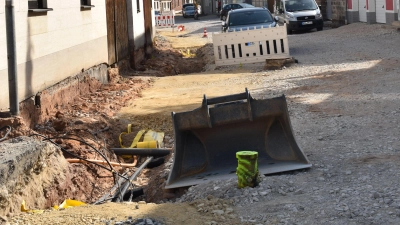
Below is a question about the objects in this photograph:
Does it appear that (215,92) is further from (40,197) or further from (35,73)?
(40,197)

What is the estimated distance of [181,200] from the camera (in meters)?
7.40

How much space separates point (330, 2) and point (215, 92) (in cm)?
2846

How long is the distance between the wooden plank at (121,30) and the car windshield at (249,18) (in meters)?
3.44

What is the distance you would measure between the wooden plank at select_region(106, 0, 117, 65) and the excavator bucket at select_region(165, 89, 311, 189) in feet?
32.7

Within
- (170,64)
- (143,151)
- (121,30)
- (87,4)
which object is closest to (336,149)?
(143,151)

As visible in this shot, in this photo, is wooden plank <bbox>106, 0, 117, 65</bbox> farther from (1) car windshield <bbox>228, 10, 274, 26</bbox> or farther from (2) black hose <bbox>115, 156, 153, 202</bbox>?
(2) black hose <bbox>115, 156, 153, 202</bbox>

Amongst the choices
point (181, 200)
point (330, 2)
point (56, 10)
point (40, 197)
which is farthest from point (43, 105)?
point (330, 2)

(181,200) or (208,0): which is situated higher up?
(208,0)

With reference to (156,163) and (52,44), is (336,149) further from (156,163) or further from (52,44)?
(52,44)

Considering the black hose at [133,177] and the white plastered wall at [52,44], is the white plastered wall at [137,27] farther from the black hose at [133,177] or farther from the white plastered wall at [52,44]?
the black hose at [133,177]

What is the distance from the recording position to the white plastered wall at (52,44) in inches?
423

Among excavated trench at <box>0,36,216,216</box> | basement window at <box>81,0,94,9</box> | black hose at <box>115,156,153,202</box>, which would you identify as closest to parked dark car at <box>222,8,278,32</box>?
excavated trench at <box>0,36,216,216</box>

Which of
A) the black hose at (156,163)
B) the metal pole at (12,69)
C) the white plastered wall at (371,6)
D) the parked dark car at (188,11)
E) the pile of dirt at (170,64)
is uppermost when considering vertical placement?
the parked dark car at (188,11)

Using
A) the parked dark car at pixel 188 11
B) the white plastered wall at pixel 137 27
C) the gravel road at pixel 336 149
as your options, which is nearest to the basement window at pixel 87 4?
the gravel road at pixel 336 149
